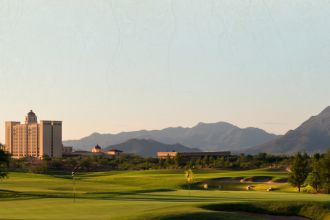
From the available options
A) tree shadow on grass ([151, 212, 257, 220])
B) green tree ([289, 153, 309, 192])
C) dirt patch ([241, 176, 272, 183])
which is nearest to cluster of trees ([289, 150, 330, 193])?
green tree ([289, 153, 309, 192])

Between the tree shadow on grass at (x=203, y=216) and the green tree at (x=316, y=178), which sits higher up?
the green tree at (x=316, y=178)

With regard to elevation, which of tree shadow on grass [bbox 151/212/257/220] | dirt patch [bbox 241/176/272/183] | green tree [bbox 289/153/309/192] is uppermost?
green tree [bbox 289/153/309/192]

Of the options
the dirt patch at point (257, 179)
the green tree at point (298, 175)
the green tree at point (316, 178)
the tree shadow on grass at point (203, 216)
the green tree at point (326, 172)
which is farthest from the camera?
the dirt patch at point (257, 179)

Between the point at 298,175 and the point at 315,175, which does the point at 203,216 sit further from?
the point at 298,175

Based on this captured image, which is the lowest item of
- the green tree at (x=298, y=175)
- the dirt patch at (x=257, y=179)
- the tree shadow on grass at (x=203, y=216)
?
the tree shadow on grass at (x=203, y=216)

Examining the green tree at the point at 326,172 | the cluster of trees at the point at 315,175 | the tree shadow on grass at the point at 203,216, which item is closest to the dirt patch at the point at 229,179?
the cluster of trees at the point at 315,175

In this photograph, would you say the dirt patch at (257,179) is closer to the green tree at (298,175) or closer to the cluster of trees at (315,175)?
the cluster of trees at (315,175)

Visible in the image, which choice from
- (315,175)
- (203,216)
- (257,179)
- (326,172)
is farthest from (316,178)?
(203,216)

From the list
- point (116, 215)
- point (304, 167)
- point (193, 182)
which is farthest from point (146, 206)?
point (193, 182)

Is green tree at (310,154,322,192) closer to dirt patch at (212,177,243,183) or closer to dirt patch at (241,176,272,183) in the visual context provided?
dirt patch at (241,176,272,183)

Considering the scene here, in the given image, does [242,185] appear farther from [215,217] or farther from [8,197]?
[215,217]

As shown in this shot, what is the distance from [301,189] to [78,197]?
145 ft

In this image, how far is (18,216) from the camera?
1900 inches

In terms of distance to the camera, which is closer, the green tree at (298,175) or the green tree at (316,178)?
the green tree at (316,178)
